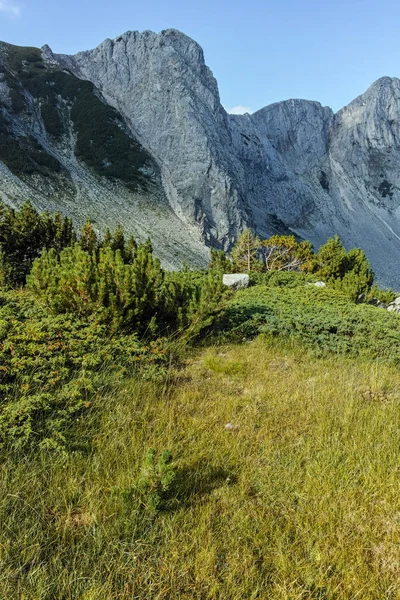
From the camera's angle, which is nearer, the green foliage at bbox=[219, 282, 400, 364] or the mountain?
the green foliage at bbox=[219, 282, 400, 364]

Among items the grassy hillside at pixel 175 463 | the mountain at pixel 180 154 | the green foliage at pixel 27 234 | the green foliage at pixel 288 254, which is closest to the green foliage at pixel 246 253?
the green foliage at pixel 288 254

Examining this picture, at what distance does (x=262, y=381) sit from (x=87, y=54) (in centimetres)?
9302

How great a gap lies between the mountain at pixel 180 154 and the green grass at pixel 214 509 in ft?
121

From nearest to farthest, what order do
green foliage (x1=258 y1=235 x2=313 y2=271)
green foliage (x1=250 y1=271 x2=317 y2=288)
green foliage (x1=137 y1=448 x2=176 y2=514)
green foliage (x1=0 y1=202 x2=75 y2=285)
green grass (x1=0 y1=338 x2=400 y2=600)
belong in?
green grass (x1=0 y1=338 x2=400 y2=600) → green foliage (x1=137 y1=448 x2=176 y2=514) → green foliage (x1=0 y1=202 x2=75 y2=285) → green foliage (x1=250 y1=271 x2=317 y2=288) → green foliage (x1=258 y1=235 x2=313 y2=271)

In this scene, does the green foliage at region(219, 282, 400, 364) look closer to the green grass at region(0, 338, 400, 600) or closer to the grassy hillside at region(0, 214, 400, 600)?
the grassy hillside at region(0, 214, 400, 600)

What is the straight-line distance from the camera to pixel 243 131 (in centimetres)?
8294

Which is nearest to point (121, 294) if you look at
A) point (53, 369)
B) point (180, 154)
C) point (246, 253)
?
point (53, 369)

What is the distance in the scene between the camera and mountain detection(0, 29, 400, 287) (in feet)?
155

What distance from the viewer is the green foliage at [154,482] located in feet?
6.97

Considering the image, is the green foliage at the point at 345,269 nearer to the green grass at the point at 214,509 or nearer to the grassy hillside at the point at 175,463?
the grassy hillside at the point at 175,463

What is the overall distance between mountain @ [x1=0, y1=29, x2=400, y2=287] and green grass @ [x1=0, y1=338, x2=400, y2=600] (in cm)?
3688

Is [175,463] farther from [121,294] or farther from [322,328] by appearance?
[322,328]

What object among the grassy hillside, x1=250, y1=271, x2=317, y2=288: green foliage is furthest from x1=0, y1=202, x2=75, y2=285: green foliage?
the grassy hillside

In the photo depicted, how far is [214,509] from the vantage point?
2.30m
